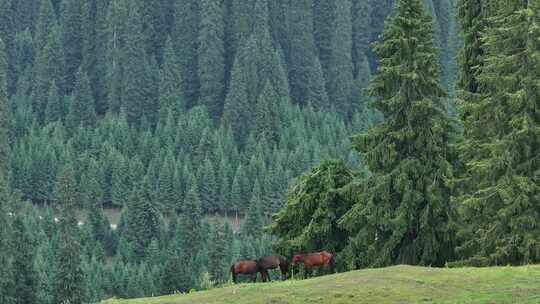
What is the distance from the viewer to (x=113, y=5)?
180625mm

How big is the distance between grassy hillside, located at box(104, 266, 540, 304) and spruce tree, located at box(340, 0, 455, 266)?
11600 mm

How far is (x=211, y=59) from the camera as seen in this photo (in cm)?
17538

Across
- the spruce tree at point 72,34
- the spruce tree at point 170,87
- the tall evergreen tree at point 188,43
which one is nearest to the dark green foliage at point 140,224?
the spruce tree at point 170,87

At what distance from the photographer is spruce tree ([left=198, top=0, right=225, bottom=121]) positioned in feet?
575

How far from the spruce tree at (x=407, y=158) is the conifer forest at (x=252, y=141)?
10 cm

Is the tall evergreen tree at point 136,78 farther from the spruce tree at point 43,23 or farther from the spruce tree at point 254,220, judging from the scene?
the spruce tree at point 254,220

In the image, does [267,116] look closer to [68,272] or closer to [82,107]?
[82,107]

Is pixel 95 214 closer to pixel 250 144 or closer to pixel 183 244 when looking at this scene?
pixel 183 244

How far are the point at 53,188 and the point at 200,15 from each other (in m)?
45.2

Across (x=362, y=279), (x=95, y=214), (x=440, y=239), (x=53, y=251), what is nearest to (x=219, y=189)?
(x=95, y=214)

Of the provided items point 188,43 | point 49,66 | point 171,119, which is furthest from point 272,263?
point 49,66

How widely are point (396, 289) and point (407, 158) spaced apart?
53.1 ft

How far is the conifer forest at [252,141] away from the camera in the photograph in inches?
1882

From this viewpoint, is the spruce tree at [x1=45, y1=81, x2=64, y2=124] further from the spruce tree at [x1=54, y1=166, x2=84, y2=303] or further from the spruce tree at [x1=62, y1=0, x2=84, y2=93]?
the spruce tree at [x1=54, y1=166, x2=84, y2=303]
